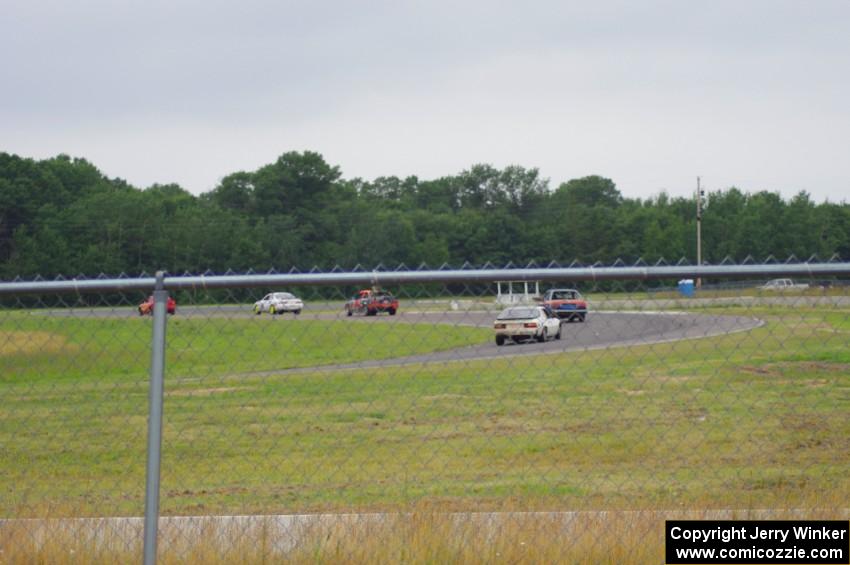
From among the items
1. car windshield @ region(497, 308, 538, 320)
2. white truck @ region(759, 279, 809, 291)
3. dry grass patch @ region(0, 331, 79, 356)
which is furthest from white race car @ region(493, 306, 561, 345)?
dry grass patch @ region(0, 331, 79, 356)

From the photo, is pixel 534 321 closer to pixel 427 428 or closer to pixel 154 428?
pixel 154 428

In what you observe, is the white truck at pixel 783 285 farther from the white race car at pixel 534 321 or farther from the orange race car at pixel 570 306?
the white race car at pixel 534 321

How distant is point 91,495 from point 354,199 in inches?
2631

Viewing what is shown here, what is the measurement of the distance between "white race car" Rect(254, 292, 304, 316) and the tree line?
34.7 m

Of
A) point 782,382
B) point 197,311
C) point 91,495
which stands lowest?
point 91,495

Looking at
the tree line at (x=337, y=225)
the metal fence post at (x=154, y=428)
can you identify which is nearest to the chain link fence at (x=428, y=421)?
the metal fence post at (x=154, y=428)

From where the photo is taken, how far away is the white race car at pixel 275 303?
6.03 m

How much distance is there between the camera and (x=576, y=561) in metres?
5.79

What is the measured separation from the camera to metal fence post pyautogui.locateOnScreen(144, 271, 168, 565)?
507 cm

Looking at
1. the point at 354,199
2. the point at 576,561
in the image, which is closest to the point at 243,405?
the point at 576,561

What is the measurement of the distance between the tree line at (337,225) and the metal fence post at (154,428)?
3556 cm

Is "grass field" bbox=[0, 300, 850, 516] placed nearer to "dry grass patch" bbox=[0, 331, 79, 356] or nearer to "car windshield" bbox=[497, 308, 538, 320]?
"dry grass patch" bbox=[0, 331, 79, 356]

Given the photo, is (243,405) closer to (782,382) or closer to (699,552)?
(782,382)

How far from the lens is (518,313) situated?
6301 mm
